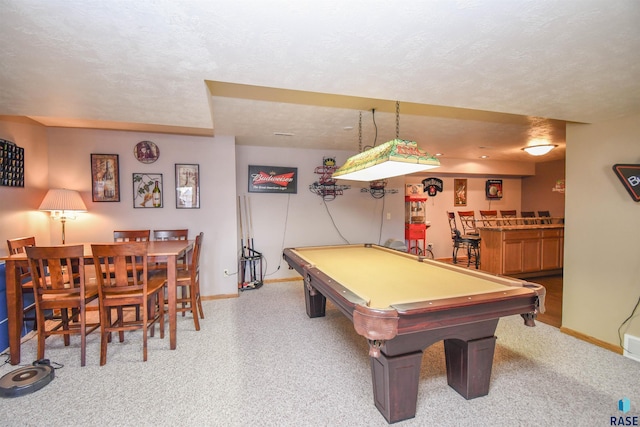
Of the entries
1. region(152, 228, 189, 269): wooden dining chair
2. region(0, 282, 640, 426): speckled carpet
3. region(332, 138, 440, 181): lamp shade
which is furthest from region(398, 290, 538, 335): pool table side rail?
region(152, 228, 189, 269): wooden dining chair

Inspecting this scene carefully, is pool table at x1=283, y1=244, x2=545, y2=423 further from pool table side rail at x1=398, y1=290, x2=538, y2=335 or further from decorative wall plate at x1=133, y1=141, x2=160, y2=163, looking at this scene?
decorative wall plate at x1=133, y1=141, x2=160, y2=163

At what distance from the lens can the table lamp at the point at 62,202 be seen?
331 centimetres

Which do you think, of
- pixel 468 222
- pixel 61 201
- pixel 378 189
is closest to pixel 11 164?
pixel 61 201

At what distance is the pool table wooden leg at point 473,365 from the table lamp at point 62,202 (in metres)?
4.28

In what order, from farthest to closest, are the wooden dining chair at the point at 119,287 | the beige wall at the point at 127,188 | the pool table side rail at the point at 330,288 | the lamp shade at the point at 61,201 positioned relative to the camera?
the beige wall at the point at 127,188
the lamp shade at the point at 61,201
the wooden dining chair at the point at 119,287
the pool table side rail at the point at 330,288

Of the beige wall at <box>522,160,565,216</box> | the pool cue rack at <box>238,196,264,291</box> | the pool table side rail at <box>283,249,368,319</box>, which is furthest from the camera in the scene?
the beige wall at <box>522,160,565,216</box>

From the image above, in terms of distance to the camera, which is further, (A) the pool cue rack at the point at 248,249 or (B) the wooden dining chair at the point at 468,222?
(B) the wooden dining chair at the point at 468,222

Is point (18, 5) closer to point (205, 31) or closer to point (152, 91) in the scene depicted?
point (205, 31)

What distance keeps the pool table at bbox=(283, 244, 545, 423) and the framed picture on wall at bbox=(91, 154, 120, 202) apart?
3.28m

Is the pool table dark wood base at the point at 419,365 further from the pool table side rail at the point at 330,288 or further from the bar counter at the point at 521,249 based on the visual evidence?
the bar counter at the point at 521,249

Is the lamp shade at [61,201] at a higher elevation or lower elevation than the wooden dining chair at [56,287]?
higher

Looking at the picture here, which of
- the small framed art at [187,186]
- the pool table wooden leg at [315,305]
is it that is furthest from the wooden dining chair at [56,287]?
the pool table wooden leg at [315,305]

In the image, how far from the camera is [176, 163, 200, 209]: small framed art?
414 centimetres

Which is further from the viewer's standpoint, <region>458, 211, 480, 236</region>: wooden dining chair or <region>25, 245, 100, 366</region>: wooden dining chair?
<region>458, 211, 480, 236</region>: wooden dining chair
